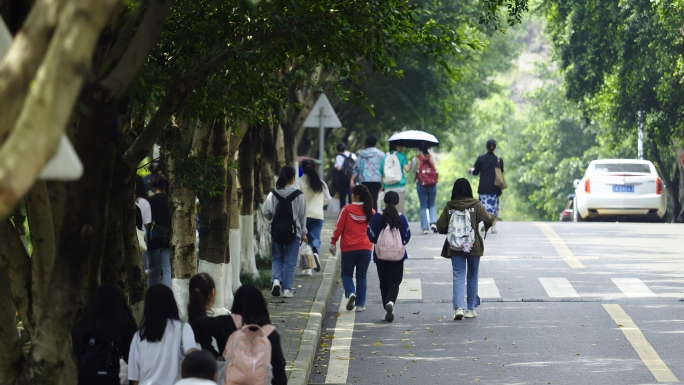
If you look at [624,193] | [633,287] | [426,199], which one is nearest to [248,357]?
[633,287]

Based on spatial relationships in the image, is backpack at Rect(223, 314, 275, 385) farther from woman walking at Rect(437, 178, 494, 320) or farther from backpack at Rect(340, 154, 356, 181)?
backpack at Rect(340, 154, 356, 181)

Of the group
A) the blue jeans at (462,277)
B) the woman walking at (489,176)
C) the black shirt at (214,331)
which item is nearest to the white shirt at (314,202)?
the blue jeans at (462,277)

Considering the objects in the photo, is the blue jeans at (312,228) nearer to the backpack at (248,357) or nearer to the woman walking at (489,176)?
the woman walking at (489,176)

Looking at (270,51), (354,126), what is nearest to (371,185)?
(270,51)

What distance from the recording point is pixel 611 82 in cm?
3272

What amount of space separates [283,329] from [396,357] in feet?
4.17

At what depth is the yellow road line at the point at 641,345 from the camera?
9796mm

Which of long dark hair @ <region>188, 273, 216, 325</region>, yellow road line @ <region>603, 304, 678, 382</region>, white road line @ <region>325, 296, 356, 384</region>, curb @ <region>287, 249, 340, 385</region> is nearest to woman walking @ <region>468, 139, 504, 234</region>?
curb @ <region>287, 249, 340, 385</region>

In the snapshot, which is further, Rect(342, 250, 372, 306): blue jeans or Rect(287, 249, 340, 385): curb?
Rect(342, 250, 372, 306): blue jeans

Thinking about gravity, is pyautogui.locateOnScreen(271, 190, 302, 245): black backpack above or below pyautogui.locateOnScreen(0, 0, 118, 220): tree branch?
below

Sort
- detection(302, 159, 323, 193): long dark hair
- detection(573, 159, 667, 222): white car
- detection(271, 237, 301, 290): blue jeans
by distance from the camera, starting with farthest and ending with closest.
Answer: detection(573, 159, 667, 222): white car → detection(302, 159, 323, 193): long dark hair → detection(271, 237, 301, 290): blue jeans

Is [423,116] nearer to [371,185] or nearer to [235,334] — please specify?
[371,185]

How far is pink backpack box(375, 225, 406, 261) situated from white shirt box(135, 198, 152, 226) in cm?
258

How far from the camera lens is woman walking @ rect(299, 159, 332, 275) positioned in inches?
621
